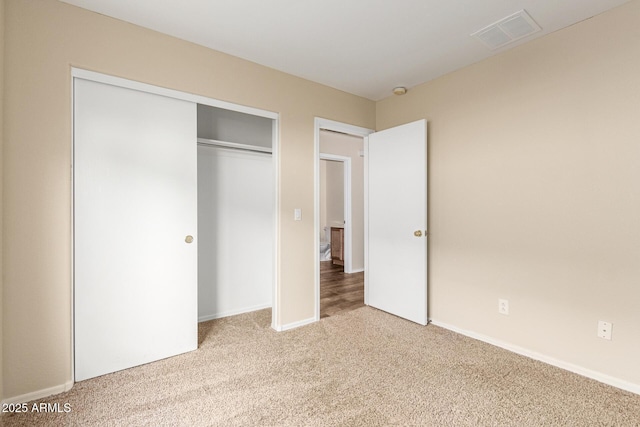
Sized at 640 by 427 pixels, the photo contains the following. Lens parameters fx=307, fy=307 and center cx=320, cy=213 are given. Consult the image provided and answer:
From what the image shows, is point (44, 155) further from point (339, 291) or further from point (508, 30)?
point (339, 291)

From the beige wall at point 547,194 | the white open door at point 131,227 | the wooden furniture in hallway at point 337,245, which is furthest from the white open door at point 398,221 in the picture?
the wooden furniture in hallway at point 337,245

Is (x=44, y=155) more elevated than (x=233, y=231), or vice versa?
(x=44, y=155)

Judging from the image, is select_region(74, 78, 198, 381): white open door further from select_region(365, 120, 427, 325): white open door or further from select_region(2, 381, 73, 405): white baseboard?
select_region(365, 120, 427, 325): white open door

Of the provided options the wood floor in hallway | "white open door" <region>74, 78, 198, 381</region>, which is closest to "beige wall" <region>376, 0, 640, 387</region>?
the wood floor in hallway

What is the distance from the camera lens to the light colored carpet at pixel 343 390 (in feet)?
5.40

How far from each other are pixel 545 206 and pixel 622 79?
0.89 m

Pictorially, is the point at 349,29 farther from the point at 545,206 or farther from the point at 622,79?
the point at 545,206

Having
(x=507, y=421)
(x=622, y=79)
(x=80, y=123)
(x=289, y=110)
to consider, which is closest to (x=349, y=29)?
(x=289, y=110)

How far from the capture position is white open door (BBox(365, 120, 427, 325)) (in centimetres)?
298

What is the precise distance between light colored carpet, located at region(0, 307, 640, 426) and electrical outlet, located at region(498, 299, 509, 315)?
30 cm

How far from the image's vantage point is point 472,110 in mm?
2713

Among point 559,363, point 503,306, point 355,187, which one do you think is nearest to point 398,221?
point 503,306

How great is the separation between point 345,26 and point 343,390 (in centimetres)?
242

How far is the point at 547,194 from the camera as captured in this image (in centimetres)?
225
